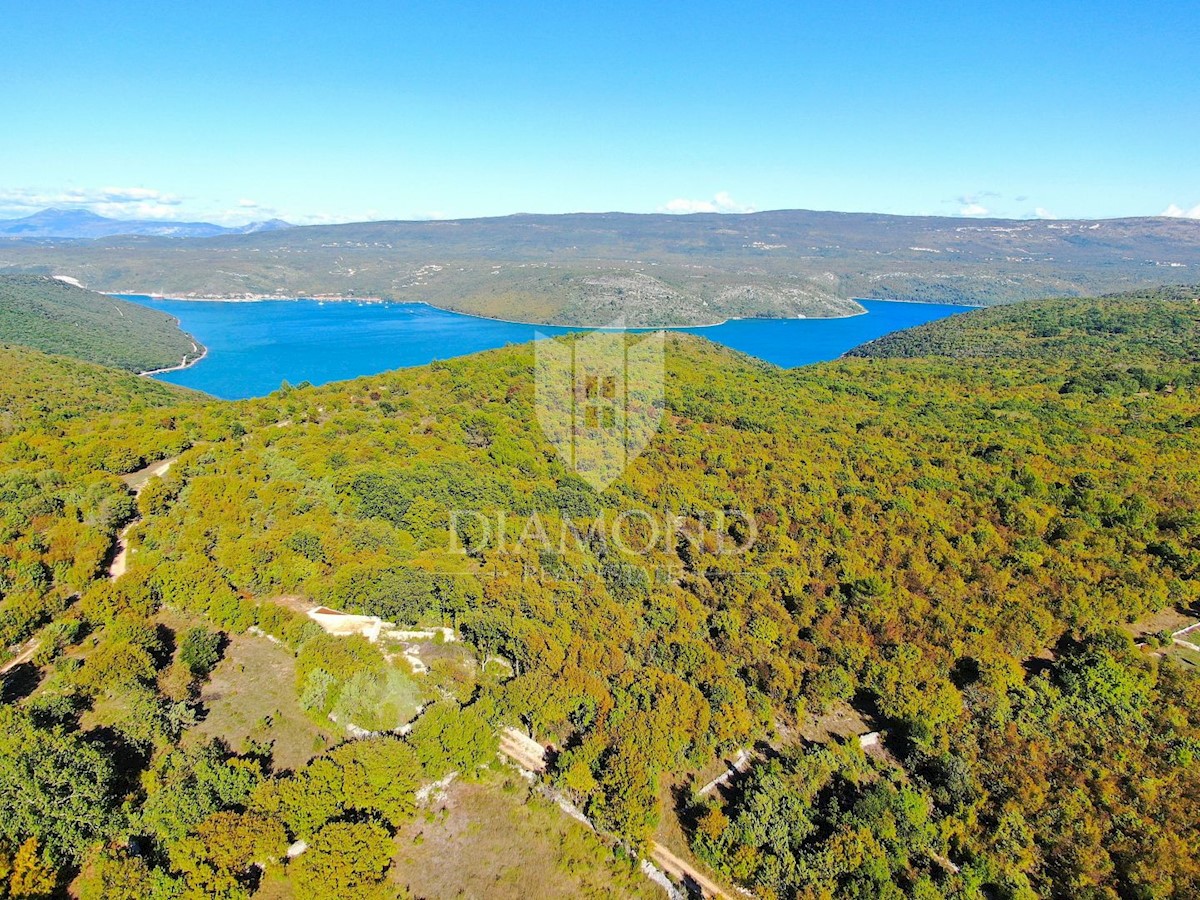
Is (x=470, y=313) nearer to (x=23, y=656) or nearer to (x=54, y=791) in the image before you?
(x=23, y=656)

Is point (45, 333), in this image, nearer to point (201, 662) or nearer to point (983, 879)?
point (201, 662)

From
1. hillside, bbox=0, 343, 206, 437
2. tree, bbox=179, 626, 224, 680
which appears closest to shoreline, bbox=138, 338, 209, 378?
hillside, bbox=0, 343, 206, 437

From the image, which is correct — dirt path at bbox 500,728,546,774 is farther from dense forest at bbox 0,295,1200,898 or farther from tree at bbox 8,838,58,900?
tree at bbox 8,838,58,900

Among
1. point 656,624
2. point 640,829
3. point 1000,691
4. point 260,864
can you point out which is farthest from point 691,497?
point 260,864

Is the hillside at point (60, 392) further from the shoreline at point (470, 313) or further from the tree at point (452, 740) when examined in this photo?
the shoreline at point (470, 313)

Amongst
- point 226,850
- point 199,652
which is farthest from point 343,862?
point 199,652

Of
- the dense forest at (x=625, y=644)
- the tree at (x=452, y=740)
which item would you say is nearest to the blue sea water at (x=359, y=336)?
the dense forest at (x=625, y=644)
